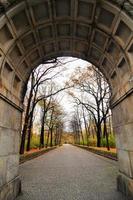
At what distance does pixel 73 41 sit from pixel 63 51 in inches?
30.9

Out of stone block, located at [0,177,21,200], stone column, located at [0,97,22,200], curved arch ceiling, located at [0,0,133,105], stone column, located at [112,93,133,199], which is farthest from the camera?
stone column, located at [112,93,133,199]

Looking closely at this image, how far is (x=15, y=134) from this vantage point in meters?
5.51

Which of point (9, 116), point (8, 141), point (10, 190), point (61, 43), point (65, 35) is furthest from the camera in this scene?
point (61, 43)

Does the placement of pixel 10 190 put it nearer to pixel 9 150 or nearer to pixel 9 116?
pixel 9 150

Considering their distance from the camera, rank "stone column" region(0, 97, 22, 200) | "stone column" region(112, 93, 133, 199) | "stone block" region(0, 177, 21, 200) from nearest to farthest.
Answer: "stone block" region(0, 177, 21, 200) → "stone column" region(0, 97, 22, 200) → "stone column" region(112, 93, 133, 199)

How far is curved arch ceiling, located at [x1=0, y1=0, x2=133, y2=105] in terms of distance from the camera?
4.38m

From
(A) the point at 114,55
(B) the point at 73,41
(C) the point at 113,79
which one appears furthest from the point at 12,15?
(C) the point at 113,79

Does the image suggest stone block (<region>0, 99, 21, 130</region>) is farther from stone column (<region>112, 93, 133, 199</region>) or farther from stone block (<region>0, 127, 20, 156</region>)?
stone column (<region>112, 93, 133, 199</region>)

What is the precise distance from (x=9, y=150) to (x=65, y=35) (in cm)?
401

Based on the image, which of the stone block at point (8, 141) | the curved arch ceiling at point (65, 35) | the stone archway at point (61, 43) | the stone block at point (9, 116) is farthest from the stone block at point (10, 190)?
the curved arch ceiling at point (65, 35)

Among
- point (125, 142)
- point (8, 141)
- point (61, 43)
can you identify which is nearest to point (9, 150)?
point (8, 141)

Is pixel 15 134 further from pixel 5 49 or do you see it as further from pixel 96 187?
pixel 96 187

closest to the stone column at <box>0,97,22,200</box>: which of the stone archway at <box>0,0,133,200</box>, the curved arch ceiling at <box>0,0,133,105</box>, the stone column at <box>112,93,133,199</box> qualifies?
the stone archway at <box>0,0,133,200</box>

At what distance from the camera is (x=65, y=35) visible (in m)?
5.96
